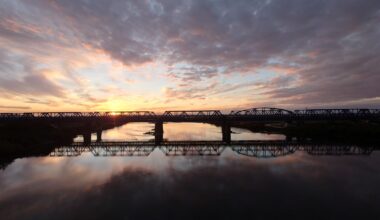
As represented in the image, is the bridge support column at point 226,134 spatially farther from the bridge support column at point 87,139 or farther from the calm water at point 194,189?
the bridge support column at point 87,139

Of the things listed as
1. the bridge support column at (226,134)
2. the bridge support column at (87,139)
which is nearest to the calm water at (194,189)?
the bridge support column at (87,139)

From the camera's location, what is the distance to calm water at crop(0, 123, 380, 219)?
21156 mm

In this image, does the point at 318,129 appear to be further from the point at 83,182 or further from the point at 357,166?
the point at 83,182

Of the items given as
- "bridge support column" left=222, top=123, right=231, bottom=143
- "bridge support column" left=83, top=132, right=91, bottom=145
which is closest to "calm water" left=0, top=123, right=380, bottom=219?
"bridge support column" left=83, top=132, right=91, bottom=145

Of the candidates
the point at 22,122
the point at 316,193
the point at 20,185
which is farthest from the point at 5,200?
the point at 22,122

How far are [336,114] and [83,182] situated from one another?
80.3m

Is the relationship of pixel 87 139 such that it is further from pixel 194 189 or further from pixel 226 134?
pixel 194 189

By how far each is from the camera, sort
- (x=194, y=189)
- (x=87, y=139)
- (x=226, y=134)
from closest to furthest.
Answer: (x=194, y=189), (x=87, y=139), (x=226, y=134)

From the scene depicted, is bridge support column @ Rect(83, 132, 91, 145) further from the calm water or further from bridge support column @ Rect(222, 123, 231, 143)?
bridge support column @ Rect(222, 123, 231, 143)

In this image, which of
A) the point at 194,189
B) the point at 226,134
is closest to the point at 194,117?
the point at 226,134

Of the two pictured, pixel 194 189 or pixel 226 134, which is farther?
pixel 226 134

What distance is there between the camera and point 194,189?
27531 millimetres

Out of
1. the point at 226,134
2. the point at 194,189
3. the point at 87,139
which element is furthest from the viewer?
the point at 226,134

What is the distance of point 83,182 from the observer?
31.0 meters
